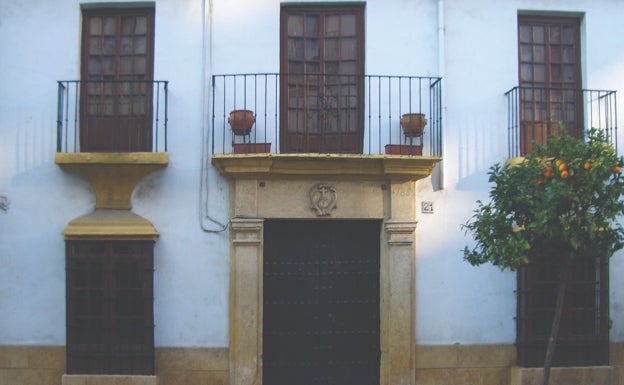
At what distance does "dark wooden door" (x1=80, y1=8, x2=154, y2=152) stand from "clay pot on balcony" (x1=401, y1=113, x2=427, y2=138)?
316 centimetres

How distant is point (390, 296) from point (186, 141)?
10.3 ft

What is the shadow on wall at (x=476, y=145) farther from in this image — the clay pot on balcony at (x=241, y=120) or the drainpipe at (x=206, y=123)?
the drainpipe at (x=206, y=123)

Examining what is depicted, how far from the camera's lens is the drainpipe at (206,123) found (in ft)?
24.9

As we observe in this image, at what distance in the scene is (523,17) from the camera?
8070 mm

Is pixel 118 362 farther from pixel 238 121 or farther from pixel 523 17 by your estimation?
pixel 523 17

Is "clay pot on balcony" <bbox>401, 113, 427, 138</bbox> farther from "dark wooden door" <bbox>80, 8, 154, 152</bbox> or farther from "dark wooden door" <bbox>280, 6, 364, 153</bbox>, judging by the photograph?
"dark wooden door" <bbox>80, 8, 154, 152</bbox>

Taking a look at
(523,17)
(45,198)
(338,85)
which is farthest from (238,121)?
(523,17)

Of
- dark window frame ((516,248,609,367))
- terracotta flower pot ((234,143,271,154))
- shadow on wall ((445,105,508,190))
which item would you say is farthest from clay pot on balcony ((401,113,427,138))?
dark window frame ((516,248,609,367))

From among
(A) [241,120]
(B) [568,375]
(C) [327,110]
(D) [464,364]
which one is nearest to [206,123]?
(A) [241,120]

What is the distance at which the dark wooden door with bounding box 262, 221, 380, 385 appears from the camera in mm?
7746

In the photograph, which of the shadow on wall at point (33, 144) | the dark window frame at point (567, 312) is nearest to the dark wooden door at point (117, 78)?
the shadow on wall at point (33, 144)

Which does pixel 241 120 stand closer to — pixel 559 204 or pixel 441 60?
pixel 441 60

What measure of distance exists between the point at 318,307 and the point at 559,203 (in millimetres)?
3230

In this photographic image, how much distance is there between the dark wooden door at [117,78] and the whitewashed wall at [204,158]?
0.22 m
